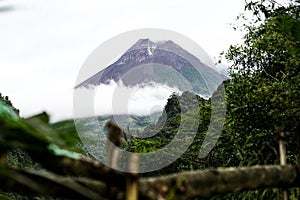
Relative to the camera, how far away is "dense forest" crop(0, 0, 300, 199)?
688 mm

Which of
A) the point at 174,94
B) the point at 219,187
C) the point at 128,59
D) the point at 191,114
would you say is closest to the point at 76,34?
the point at 128,59

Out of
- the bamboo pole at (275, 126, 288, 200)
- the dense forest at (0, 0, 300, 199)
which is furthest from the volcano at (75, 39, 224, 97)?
the bamboo pole at (275, 126, 288, 200)

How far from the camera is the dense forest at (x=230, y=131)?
2.26 ft

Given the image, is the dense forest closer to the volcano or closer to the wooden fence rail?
the wooden fence rail

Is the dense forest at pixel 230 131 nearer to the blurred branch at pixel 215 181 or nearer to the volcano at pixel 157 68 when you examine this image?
the blurred branch at pixel 215 181

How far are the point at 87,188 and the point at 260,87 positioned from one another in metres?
7.01

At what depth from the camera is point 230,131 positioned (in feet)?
28.4

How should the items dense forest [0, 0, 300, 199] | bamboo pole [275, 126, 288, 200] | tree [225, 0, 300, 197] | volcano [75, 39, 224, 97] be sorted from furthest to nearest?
volcano [75, 39, 224, 97] → tree [225, 0, 300, 197] → bamboo pole [275, 126, 288, 200] → dense forest [0, 0, 300, 199]

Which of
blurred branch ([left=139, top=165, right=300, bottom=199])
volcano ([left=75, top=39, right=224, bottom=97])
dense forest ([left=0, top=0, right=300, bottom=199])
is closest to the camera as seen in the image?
dense forest ([left=0, top=0, right=300, bottom=199])

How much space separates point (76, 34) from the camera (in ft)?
141

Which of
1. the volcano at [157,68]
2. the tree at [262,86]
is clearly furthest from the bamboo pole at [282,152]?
the volcano at [157,68]

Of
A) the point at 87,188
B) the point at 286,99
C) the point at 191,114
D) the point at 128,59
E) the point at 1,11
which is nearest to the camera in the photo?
the point at 1,11

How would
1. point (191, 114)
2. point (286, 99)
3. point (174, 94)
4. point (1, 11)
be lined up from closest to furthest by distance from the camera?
point (1, 11), point (286, 99), point (191, 114), point (174, 94)

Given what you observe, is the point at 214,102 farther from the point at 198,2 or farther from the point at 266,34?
the point at 198,2
